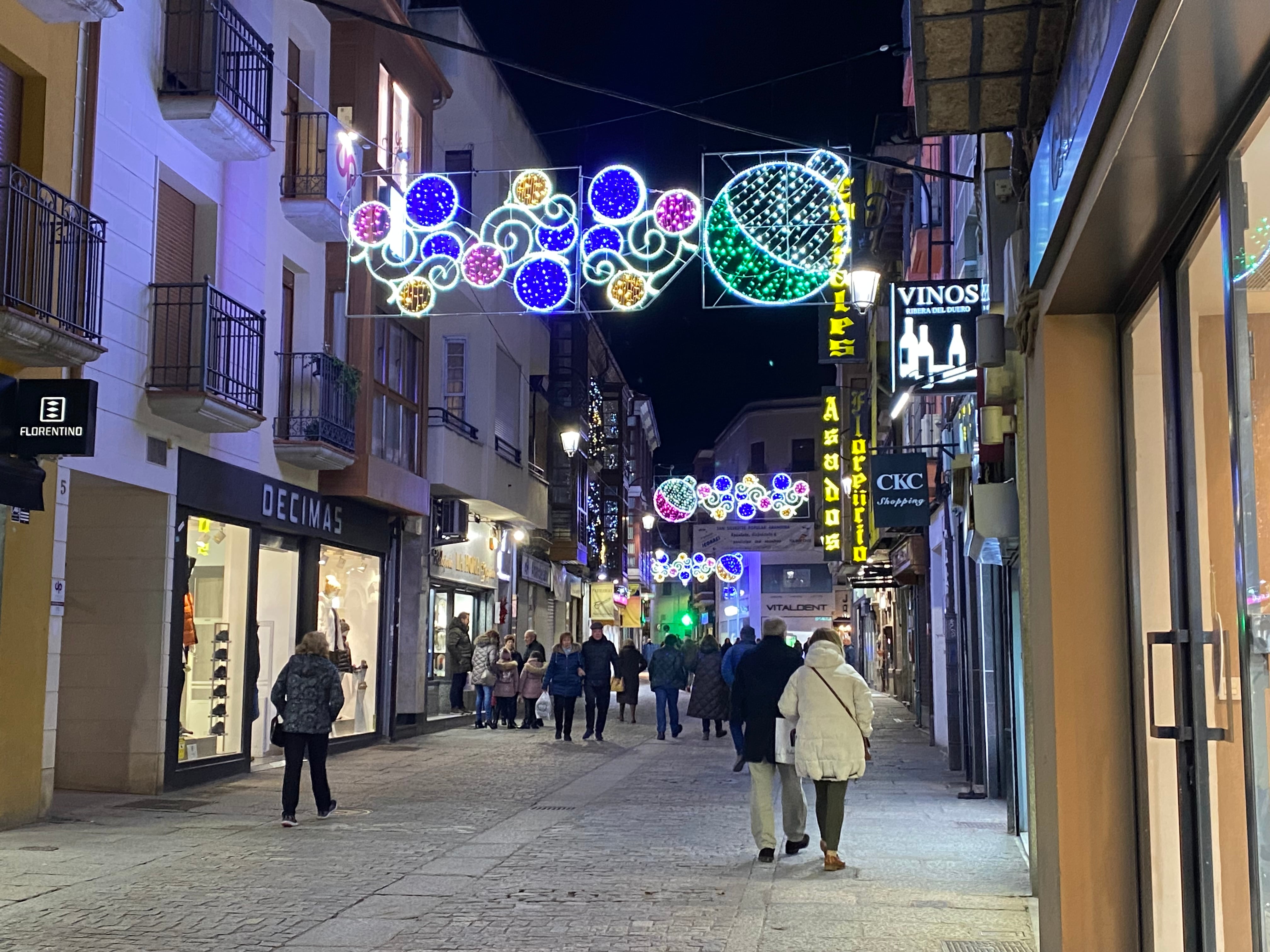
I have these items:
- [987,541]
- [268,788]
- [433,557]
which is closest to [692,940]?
[987,541]

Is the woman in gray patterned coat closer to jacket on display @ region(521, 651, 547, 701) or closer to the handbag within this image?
the handbag

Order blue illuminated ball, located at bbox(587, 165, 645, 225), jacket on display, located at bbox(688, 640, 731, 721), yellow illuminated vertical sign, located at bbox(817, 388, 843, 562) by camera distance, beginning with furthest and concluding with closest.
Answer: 1. yellow illuminated vertical sign, located at bbox(817, 388, 843, 562)
2. jacket on display, located at bbox(688, 640, 731, 721)
3. blue illuminated ball, located at bbox(587, 165, 645, 225)

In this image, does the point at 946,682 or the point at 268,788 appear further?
the point at 946,682

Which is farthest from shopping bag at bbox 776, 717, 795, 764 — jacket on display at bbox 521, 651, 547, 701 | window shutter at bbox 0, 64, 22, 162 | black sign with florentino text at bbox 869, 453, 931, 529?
jacket on display at bbox 521, 651, 547, 701

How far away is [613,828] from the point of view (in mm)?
12617

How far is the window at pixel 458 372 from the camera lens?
27250mm

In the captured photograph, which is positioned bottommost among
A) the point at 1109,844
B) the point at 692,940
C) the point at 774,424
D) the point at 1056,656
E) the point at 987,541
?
the point at 692,940

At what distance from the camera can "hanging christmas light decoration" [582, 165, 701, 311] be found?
47.2 feet

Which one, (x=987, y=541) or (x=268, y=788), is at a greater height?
(x=987, y=541)

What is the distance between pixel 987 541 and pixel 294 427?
430 inches

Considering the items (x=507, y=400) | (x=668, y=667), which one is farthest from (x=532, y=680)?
(x=507, y=400)

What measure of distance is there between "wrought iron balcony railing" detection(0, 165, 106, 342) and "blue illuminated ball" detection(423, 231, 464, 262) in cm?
404

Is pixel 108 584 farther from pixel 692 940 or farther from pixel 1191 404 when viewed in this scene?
pixel 1191 404

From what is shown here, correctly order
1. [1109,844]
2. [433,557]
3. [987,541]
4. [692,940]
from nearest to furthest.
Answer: [1109,844] → [692,940] → [987,541] → [433,557]
